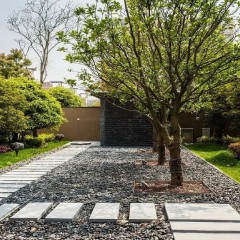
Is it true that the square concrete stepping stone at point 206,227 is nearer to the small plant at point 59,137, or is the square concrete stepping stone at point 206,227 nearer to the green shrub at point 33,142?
the green shrub at point 33,142

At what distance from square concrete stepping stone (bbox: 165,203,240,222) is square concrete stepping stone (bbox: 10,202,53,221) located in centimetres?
158

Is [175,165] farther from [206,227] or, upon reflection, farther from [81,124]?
[81,124]

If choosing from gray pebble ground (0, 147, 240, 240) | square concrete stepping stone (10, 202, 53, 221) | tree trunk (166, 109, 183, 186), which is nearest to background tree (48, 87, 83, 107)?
gray pebble ground (0, 147, 240, 240)

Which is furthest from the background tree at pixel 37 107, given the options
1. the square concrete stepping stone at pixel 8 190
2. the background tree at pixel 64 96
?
the square concrete stepping stone at pixel 8 190

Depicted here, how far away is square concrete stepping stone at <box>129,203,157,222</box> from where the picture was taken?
4284 mm

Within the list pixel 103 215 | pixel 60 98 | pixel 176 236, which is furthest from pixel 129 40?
pixel 60 98

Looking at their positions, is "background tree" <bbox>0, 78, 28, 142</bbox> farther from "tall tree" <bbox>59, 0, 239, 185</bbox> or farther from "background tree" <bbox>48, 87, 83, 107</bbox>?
"background tree" <bbox>48, 87, 83, 107</bbox>

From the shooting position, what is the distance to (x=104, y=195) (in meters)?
5.73

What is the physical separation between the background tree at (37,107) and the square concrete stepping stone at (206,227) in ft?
39.9

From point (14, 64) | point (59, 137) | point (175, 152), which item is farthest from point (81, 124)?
point (175, 152)

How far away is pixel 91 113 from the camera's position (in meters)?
21.3

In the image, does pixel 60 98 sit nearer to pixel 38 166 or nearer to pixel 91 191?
pixel 38 166

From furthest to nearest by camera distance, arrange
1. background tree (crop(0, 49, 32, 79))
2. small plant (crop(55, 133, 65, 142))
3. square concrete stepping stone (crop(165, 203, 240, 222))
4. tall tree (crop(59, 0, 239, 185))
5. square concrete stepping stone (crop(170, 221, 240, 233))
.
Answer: background tree (crop(0, 49, 32, 79)), small plant (crop(55, 133, 65, 142)), tall tree (crop(59, 0, 239, 185)), square concrete stepping stone (crop(165, 203, 240, 222)), square concrete stepping stone (crop(170, 221, 240, 233))

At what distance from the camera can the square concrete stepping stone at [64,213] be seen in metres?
4.32
